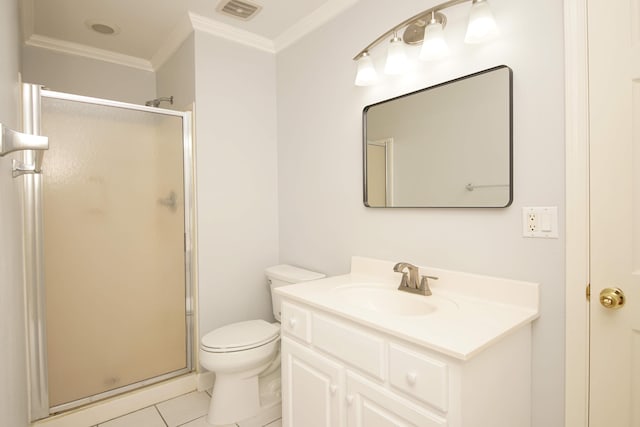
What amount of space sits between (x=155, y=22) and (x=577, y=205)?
2.64m

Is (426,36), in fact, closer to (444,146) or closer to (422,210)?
(444,146)

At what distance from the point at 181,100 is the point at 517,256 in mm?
2357

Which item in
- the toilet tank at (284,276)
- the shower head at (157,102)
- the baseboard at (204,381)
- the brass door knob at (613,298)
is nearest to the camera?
the brass door knob at (613,298)

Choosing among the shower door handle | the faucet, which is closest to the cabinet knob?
the faucet

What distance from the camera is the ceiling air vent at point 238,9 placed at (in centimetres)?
204

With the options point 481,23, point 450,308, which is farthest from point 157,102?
point 450,308

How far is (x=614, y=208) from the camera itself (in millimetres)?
1072

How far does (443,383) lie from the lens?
0.95m

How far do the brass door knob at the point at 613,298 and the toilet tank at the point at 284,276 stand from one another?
136 cm

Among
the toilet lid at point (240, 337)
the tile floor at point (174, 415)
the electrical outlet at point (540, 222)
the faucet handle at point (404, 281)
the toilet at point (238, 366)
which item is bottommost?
the tile floor at point (174, 415)

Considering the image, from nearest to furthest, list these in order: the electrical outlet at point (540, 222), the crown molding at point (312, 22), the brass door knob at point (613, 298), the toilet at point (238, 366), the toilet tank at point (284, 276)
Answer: the brass door knob at point (613, 298), the electrical outlet at point (540, 222), the toilet at point (238, 366), the crown molding at point (312, 22), the toilet tank at point (284, 276)

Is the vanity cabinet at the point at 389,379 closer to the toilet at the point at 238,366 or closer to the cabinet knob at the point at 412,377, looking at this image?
the cabinet knob at the point at 412,377

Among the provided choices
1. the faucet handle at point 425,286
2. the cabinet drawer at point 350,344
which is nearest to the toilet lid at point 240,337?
the cabinet drawer at point 350,344

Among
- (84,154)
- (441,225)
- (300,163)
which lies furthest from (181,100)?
(441,225)
